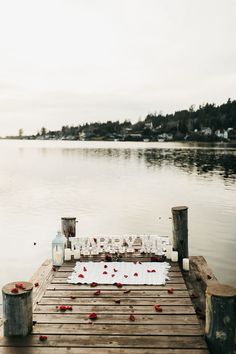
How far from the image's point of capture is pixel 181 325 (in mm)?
8523

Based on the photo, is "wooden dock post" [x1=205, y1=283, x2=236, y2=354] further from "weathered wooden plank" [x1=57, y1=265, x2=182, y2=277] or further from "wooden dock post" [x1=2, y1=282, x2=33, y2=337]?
"weathered wooden plank" [x1=57, y1=265, x2=182, y2=277]

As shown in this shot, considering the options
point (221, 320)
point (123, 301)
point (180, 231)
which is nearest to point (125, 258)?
point (180, 231)

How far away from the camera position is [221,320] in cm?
746

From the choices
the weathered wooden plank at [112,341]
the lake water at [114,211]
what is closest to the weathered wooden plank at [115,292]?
the weathered wooden plank at [112,341]

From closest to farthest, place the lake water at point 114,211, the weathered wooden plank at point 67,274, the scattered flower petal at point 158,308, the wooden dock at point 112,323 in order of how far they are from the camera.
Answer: the wooden dock at point 112,323 < the scattered flower petal at point 158,308 < the weathered wooden plank at point 67,274 < the lake water at point 114,211

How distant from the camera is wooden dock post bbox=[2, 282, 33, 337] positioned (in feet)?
26.1

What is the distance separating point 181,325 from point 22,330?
341 cm

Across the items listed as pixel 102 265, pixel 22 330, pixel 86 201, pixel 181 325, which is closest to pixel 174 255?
pixel 102 265

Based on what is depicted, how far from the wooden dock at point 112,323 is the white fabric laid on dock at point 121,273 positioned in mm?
270

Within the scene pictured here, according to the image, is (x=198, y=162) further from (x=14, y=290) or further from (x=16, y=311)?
(x=16, y=311)

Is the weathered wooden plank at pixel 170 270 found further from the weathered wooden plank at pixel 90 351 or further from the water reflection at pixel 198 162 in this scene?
the water reflection at pixel 198 162

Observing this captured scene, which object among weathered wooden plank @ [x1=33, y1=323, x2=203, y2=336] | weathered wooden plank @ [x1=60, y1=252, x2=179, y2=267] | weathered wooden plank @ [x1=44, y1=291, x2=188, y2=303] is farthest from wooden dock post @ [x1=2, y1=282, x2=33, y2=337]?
weathered wooden plank @ [x1=60, y1=252, x2=179, y2=267]

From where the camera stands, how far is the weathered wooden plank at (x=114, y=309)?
30.2 ft

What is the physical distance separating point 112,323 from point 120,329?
320mm
